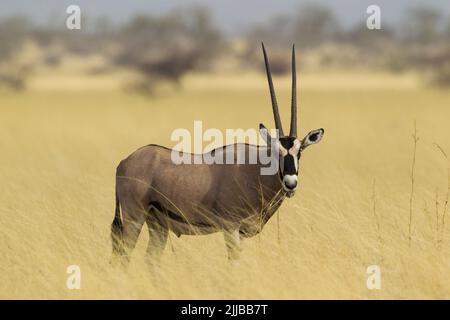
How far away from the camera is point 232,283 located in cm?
586

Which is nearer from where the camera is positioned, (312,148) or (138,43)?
(312,148)

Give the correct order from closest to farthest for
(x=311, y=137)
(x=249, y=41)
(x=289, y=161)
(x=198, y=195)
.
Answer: (x=289, y=161), (x=311, y=137), (x=198, y=195), (x=249, y=41)

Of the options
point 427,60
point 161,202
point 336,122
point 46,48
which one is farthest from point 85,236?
point 46,48

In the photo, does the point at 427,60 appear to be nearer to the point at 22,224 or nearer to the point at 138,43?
the point at 138,43

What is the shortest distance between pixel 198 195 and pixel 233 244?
40cm

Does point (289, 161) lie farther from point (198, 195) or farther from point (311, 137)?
point (198, 195)

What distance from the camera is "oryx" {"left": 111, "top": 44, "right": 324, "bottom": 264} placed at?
20.2 feet

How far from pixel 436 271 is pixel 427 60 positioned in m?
44.4

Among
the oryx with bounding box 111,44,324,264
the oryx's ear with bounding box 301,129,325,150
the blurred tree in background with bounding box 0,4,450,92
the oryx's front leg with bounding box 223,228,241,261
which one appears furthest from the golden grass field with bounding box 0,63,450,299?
the blurred tree in background with bounding box 0,4,450,92

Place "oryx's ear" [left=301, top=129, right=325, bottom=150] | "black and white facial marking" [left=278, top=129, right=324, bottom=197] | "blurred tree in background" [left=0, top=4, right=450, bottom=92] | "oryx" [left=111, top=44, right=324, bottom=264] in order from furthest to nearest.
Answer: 1. "blurred tree in background" [left=0, top=4, right=450, bottom=92]
2. "oryx" [left=111, top=44, right=324, bottom=264]
3. "oryx's ear" [left=301, top=129, right=325, bottom=150]
4. "black and white facial marking" [left=278, top=129, right=324, bottom=197]

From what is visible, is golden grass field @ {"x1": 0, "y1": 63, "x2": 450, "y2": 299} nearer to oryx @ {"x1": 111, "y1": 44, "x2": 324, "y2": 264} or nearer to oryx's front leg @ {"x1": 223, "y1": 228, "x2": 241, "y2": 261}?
oryx's front leg @ {"x1": 223, "y1": 228, "x2": 241, "y2": 261}

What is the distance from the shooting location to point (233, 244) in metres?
6.12

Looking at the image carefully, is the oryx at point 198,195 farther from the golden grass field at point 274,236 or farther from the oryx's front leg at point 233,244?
the golden grass field at point 274,236

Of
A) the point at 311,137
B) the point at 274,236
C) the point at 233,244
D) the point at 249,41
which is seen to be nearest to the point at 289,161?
the point at 311,137
